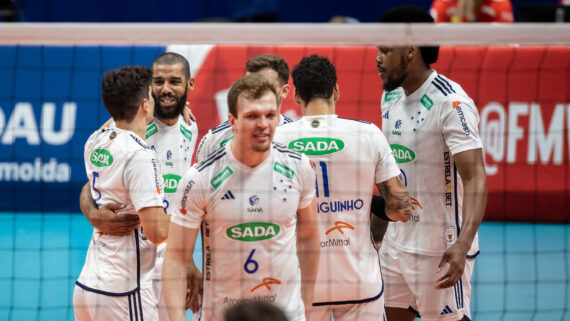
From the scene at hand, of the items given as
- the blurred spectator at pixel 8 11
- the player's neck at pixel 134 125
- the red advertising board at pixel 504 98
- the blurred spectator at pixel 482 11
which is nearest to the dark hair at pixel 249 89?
the player's neck at pixel 134 125

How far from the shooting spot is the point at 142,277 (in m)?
4.55

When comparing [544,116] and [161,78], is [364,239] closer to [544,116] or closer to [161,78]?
[161,78]

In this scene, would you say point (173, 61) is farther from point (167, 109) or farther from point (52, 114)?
point (52, 114)

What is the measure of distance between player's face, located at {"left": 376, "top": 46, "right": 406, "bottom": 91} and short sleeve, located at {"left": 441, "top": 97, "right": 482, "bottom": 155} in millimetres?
419

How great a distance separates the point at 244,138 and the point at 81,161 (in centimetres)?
650

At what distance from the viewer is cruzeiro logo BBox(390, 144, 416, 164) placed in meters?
4.87

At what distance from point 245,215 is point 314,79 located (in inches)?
43.6

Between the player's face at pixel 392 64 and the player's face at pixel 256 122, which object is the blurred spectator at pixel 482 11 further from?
the player's face at pixel 256 122

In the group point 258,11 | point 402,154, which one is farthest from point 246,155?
point 258,11

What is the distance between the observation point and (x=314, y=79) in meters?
4.44

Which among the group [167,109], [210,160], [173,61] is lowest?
[210,160]

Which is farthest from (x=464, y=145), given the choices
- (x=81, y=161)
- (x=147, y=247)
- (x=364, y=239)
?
(x=81, y=161)

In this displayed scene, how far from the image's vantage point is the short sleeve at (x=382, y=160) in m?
4.33

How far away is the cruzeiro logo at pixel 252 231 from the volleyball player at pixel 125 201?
0.63 m
